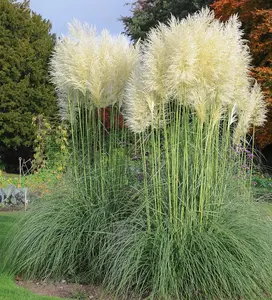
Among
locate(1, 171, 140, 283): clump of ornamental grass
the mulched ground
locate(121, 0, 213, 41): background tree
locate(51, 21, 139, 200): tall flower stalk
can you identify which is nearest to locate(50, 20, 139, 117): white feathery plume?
locate(51, 21, 139, 200): tall flower stalk

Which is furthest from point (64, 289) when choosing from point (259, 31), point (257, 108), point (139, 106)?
point (259, 31)

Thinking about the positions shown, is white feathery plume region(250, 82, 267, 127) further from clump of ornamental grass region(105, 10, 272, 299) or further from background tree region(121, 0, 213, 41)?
background tree region(121, 0, 213, 41)

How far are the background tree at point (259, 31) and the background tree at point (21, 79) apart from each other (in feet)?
26.6

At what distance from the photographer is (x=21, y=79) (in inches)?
805

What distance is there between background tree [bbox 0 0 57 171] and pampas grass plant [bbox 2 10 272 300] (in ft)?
47.5

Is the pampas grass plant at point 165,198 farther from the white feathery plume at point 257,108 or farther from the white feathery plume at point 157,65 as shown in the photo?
the white feathery plume at point 257,108

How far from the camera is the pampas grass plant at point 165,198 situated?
4.21 m

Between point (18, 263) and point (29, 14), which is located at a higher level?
point (29, 14)

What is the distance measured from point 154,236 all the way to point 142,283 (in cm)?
42

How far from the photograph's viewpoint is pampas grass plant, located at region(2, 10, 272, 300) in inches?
166

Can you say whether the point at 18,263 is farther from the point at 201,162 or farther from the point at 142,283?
the point at 201,162

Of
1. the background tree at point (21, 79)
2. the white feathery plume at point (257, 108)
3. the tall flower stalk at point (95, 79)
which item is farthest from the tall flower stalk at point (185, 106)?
the background tree at point (21, 79)

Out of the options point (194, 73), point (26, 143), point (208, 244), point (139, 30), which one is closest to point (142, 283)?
point (208, 244)

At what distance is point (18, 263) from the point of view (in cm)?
502
